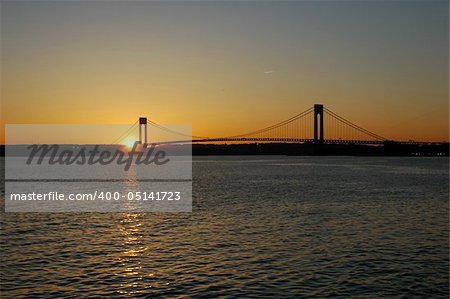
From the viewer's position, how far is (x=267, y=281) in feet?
48.5

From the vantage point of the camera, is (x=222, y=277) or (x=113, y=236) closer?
(x=222, y=277)

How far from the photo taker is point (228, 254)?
1848 centimetres

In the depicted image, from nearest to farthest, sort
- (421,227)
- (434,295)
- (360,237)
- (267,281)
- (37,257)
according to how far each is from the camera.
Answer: (434,295) < (267,281) < (37,257) < (360,237) < (421,227)

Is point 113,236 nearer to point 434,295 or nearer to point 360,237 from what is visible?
point 360,237

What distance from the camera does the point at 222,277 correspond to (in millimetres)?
15242

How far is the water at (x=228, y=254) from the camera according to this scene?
14188 mm

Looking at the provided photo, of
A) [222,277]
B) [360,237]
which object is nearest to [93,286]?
[222,277]

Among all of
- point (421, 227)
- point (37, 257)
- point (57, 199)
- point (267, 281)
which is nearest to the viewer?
point (267, 281)

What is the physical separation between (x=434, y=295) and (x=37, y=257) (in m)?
12.5

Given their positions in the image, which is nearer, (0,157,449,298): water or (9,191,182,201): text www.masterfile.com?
(0,157,449,298): water

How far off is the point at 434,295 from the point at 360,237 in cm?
856

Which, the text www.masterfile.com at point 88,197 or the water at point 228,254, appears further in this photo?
the text www.masterfile.com at point 88,197

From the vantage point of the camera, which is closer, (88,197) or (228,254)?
(228,254)

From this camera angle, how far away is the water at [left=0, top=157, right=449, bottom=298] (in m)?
14.2
